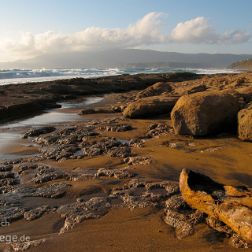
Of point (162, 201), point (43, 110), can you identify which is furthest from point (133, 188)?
point (43, 110)

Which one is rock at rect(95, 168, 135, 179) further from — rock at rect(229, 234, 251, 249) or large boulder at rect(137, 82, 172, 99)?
large boulder at rect(137, 82, 172, 99)

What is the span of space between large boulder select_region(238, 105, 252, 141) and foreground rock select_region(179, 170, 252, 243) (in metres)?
3.29

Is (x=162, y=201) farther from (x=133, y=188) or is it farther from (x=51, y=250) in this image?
(x=51, y=250)

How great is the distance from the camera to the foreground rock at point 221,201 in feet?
11.7

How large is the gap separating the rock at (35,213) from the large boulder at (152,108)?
6639mm

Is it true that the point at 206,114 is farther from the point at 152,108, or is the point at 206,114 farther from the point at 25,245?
the point at 25,245

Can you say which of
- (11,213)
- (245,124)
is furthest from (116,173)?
(245,124)

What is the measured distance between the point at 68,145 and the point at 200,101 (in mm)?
2778

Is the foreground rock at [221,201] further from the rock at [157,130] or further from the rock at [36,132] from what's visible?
the rock at [36,132]

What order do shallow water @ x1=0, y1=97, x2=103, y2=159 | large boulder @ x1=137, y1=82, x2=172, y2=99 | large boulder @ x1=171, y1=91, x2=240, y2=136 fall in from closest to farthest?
large boulder @ x1=171, y1=91, x2=240, y2=136 < shallow water @ x1=0, y1=97, x2=103, y2=159 < large boulder @ x1=137, y1=82, x2=172, y2=99

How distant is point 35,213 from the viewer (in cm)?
464

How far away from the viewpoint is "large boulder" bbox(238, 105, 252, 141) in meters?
7.40

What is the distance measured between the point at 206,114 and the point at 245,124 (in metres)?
0.78

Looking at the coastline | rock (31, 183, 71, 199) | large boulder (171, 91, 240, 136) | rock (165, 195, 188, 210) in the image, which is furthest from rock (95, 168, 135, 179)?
large boulder (171, 91, 240, 136)
